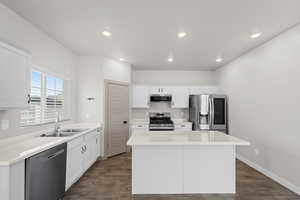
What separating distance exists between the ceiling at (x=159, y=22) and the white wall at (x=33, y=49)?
125mm

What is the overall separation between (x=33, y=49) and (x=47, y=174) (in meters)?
1.99

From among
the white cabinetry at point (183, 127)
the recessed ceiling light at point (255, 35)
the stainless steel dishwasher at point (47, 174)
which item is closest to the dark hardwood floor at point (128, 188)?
the stainless steel dishwasher at point (47, 174)

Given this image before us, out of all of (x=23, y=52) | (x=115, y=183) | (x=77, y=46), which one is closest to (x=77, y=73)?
(x=77, y=46)

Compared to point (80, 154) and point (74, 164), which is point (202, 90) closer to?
point (80, 154)

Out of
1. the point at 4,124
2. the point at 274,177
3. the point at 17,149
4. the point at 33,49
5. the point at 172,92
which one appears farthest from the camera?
the point at 172,92

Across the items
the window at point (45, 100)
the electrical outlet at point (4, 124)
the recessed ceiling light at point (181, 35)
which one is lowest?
the electrical outlet at point (4, 124)

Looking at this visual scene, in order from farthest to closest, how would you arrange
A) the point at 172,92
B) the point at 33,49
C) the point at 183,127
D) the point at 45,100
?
1. the point at 172,92
2. the point at 183,127
3. the point at 45,100
4. the point at 33,49

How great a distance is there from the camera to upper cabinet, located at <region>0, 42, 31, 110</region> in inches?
70.2

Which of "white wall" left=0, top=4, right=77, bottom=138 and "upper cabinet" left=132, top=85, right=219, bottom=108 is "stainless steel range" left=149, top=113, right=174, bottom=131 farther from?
"white wall" left=0, top=4, right=77, bottom=138

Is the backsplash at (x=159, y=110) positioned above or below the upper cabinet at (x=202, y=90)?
below

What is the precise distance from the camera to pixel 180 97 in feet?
17.7

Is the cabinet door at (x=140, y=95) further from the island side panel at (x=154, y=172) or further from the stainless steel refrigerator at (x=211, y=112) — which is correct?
the island side panel at (x=154, y=172)

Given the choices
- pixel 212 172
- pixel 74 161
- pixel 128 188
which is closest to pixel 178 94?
pixel 212 172

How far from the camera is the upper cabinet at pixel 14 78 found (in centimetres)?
178
